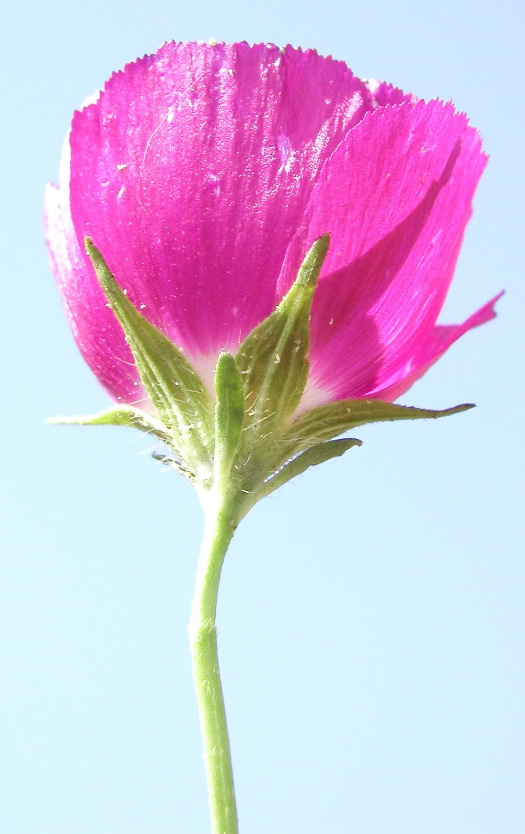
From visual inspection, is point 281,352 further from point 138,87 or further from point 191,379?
point 138,87

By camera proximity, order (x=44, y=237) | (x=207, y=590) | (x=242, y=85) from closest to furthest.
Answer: (x=207, y=590), (x=242, y=85), (x=44, y=237)

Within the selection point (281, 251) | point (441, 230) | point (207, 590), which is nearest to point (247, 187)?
point (281, 251)

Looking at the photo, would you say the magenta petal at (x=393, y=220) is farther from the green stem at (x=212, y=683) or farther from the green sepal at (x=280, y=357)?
the green stem at (x=212, y=683)

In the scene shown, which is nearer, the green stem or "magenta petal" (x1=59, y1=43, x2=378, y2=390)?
the green stem

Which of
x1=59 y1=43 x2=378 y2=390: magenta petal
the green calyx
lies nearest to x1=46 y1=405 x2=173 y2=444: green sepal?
the green calyx

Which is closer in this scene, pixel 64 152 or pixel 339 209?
pixel 339 209

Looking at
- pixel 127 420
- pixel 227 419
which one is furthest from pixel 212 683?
pixel 127 420

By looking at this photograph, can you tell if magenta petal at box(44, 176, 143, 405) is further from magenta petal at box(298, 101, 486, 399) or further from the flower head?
magenta petal at box(298, 101, 486, 399)

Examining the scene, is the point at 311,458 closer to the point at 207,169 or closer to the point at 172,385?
the point at 172,385
